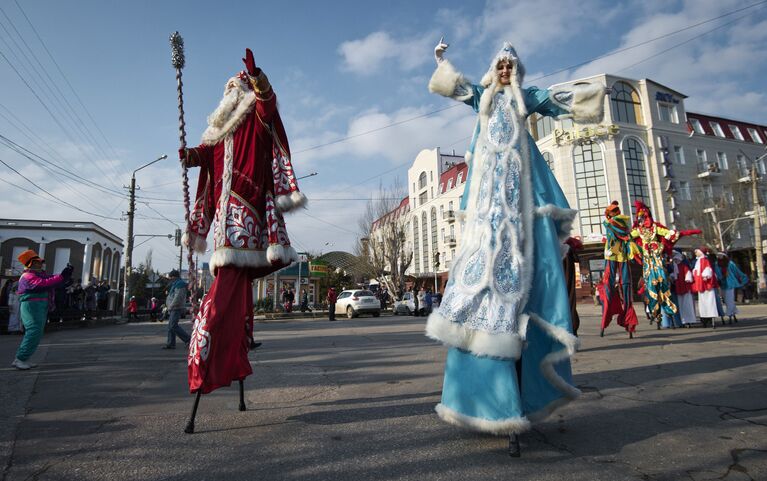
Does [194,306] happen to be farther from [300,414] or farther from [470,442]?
[470,442]

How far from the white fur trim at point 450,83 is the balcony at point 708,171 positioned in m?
40.7

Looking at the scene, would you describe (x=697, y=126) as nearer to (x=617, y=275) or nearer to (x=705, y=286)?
(x=705, y=286)

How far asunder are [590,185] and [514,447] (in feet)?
115

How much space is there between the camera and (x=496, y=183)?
2754 millimetres

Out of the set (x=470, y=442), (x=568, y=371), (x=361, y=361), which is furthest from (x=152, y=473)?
(x=361, y=361)

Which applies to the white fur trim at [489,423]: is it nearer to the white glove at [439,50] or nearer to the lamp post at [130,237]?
the white glove at [439,50]

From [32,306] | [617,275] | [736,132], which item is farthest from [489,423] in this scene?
[736,132]

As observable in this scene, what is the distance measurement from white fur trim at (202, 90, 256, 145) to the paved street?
207 cm

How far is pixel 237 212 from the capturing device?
3.16 metres

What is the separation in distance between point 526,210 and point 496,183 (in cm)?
25

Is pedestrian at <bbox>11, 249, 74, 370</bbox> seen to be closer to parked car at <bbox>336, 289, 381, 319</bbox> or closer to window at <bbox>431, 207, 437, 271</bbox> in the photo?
parked car at <bbox>336, 289, 381, 319</bbox>

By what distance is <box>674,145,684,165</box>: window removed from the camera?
35.2m

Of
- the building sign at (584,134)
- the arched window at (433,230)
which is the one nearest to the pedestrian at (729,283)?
the building sign at (584,134)

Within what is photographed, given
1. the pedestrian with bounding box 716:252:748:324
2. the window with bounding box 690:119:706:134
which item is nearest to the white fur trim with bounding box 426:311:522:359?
the pedestrian with bounding box 716:252:748:324
